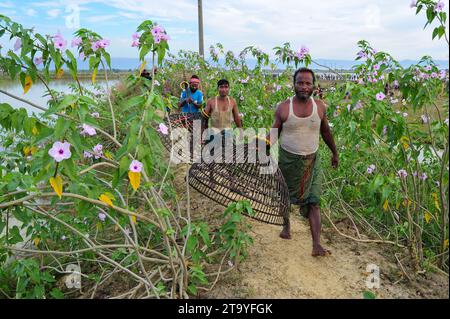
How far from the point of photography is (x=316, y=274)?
2.63 metres

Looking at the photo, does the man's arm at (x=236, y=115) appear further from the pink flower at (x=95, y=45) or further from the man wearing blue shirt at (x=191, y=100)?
the pink flower at (x=95, y=45)

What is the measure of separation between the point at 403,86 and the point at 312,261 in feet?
4.35

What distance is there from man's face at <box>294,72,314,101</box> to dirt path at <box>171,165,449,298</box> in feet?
3.82

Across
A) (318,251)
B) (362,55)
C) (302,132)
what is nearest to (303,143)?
(302,132)

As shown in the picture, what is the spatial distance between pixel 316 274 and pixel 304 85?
129 centimetres

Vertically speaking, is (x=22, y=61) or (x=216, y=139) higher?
(x=22, y=61)

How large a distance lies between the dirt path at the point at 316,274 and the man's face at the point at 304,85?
116 cm

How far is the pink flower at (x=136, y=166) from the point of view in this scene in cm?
A: 156

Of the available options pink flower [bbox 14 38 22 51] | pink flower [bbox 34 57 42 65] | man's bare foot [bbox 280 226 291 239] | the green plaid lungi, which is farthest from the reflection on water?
man's bare foot [bbox 280 226 291 239]

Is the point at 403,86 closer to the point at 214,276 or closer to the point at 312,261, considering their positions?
the point at 312,261

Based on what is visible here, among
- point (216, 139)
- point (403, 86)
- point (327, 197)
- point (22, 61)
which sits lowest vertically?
point (327, 197)
